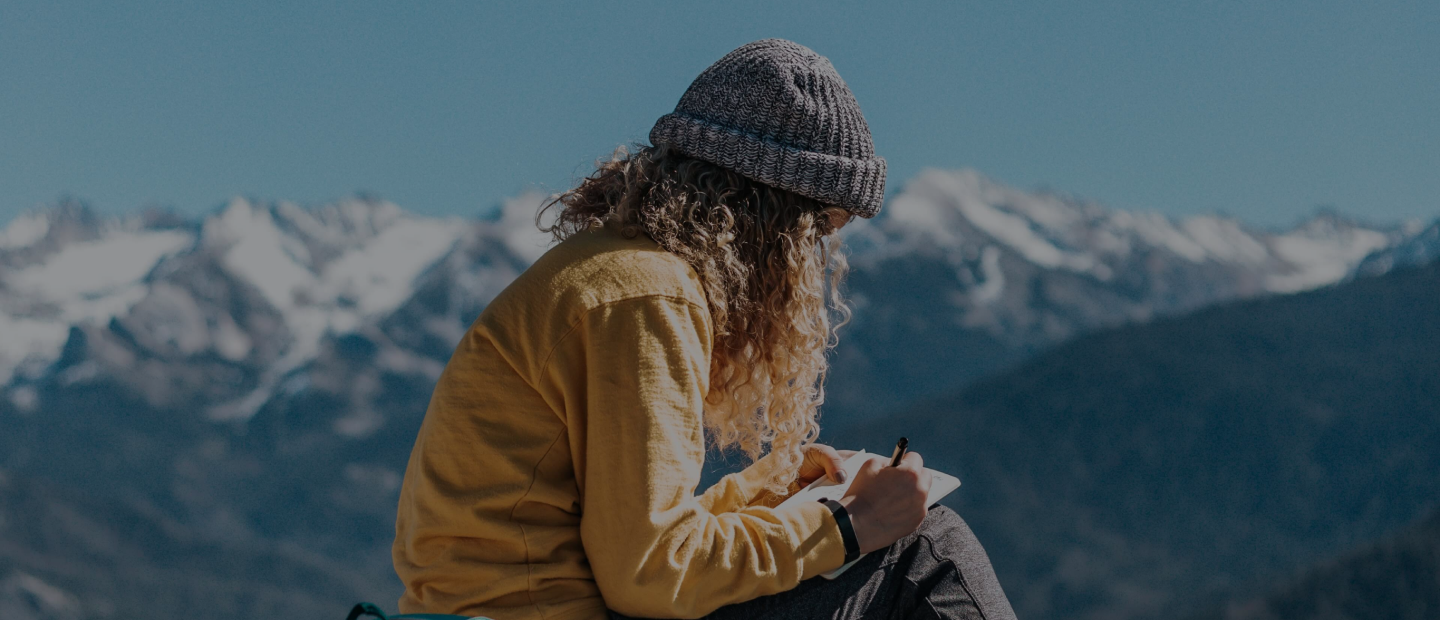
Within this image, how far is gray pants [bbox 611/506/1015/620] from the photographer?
7.16 ft

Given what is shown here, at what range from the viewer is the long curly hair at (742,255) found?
2.21 metres

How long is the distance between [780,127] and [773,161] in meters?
0.07

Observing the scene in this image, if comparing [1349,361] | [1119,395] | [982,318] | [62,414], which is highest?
[982,318]

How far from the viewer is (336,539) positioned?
139250 mm

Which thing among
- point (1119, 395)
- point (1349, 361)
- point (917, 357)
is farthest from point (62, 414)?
point (1349, 361)

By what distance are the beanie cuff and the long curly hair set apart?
0.13 ft

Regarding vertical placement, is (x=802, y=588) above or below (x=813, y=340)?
below

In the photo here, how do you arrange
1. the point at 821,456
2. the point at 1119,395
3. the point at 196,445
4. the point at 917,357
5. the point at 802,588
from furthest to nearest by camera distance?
the point at 196,445
the point at 917,357
the point at 1119,395
the point at 821,456
the point at 802,588

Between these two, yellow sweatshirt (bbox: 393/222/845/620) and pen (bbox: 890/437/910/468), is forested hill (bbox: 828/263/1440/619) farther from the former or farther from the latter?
yellow sweatshirt (bbox: 393/222/845/620)

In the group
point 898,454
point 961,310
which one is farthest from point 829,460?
point 961,310

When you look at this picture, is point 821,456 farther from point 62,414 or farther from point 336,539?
point 62,414

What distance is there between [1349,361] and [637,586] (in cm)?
7743

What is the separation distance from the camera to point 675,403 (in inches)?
78.1

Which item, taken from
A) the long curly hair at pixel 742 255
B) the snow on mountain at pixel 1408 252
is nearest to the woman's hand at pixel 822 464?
the long curly hair at pixel 742 255
